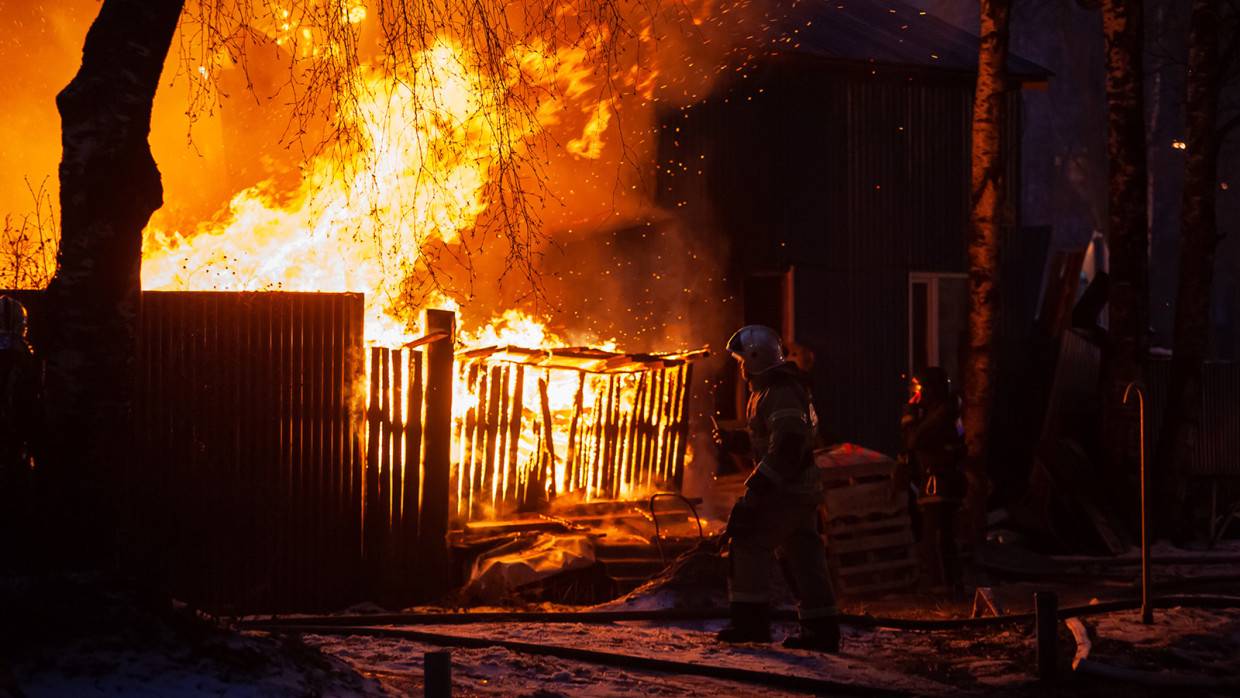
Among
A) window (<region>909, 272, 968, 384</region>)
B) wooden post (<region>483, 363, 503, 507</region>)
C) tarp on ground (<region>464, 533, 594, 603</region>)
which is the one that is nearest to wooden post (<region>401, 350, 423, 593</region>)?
tarp on ground (<region>464, 533, 594, 603</region>)

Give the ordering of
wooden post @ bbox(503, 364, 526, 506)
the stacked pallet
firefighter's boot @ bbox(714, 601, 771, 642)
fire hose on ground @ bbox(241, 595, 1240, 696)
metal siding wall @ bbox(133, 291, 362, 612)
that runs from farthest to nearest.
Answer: wooden post @ bbox(503, 364, 526, 506)
the stacked pallet
metal siding wall @ bbox(133, 291, 362, 612)
firefighter's boot @ bbox(714, 601, 771, 642)
fire hose on ground @ bbox(241, 595, 1240, 696)

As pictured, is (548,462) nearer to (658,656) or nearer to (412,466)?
(412,466)

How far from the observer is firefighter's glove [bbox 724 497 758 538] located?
9.11m

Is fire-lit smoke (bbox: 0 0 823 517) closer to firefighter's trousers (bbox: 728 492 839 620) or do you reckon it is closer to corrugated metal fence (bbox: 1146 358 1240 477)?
firefighter's trousers (bbox: 728 492 839 620)

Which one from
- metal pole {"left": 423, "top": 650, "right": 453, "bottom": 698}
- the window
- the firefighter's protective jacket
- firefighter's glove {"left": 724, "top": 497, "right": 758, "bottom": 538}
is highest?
the window

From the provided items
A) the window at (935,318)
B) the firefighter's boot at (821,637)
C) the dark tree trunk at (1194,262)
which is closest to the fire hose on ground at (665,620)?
the firefighter's boot at (821,637)

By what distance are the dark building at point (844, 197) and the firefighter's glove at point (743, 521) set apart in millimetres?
8684

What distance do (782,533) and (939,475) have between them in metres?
3.45

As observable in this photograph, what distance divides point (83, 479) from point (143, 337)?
3381 mm

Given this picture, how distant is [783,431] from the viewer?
30.0ft

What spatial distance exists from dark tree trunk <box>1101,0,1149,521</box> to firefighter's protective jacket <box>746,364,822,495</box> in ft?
24.0

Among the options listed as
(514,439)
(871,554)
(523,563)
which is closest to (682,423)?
(514,439)

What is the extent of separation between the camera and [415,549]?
37.0 feet

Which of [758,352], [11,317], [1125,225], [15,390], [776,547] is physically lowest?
[776,547]
